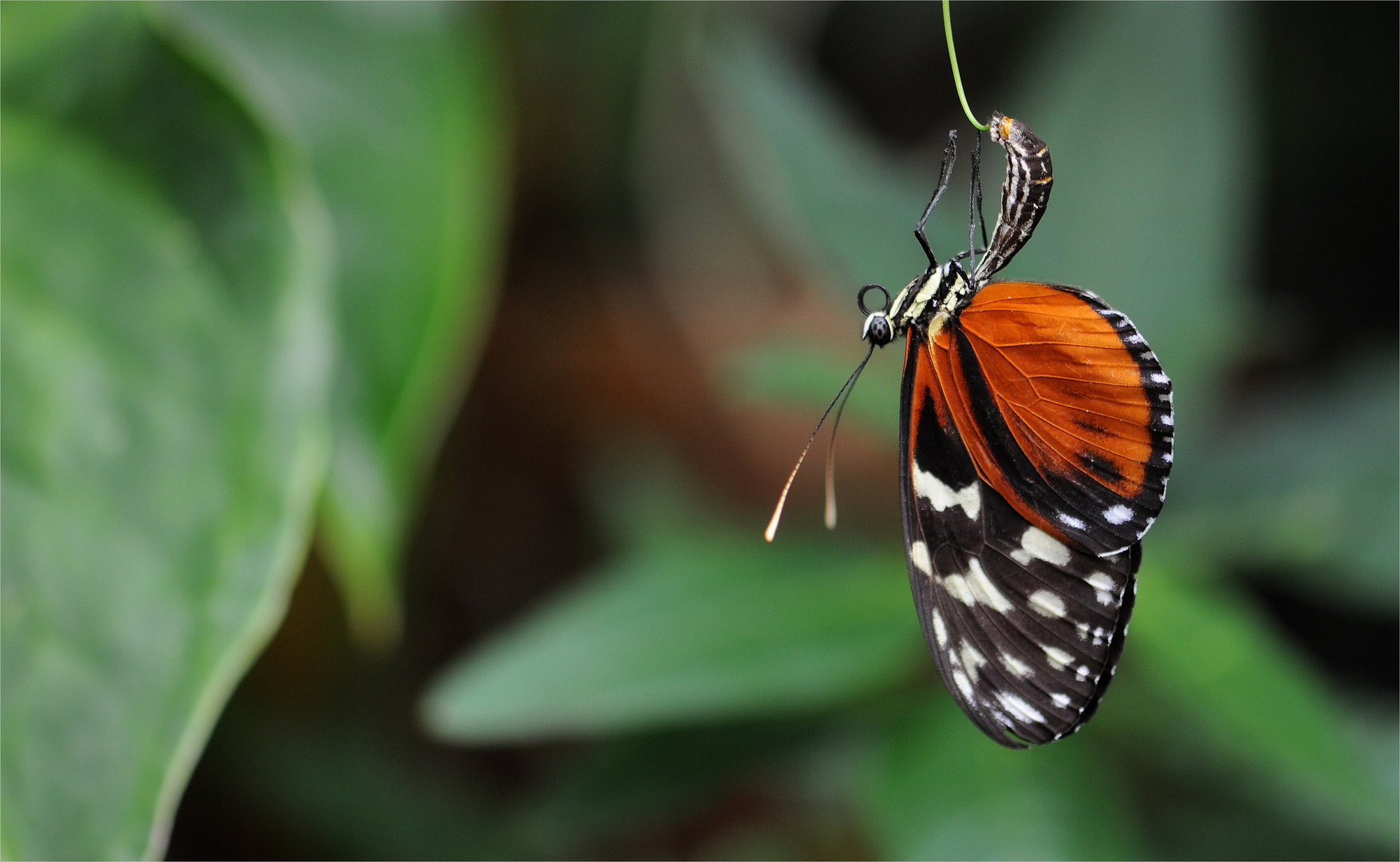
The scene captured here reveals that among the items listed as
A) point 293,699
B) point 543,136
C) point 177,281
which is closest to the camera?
point 177,281

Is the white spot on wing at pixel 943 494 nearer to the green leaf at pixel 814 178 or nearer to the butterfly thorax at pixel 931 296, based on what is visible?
the butterfly thorax at pixel 931 296

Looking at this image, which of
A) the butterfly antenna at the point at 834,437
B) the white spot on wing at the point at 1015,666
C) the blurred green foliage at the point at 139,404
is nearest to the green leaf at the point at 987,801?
the butterfly antenna at the point at 834,437

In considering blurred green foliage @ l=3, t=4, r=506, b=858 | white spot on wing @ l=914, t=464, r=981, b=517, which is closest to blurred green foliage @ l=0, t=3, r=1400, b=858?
blurred green foliage @ l=3, t=4, r=506, b=858

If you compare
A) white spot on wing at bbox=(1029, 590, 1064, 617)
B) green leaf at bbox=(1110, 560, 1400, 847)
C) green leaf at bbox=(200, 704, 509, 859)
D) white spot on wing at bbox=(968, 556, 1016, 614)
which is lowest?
green leaf at bbox=(200, 704, 509, 859)

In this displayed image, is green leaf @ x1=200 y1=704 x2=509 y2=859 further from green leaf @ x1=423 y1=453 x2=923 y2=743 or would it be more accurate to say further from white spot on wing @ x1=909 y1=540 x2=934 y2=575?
white spot on wing @ x1=909 y1=540 x2=934 y2=575

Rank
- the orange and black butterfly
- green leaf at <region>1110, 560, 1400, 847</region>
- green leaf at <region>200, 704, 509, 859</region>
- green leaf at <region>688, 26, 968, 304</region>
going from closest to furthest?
1. the orange and black butterfly
2. green leaf at <region>1110, 560, 1400, 847</region>
3. green leaf at <region>688, 26, 968, 304</region>
4. green leaf at <region>200, 704, 509, 859</region>

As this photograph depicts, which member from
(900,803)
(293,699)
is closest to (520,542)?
(293,699)

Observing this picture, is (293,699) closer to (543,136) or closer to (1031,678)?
(543,136)
